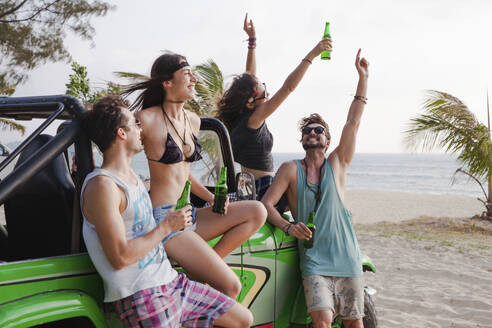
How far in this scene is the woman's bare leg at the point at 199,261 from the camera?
2.58m

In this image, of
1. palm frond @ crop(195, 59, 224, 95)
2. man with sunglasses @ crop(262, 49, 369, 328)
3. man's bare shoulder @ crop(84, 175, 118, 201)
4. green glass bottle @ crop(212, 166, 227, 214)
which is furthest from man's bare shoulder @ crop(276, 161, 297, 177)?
palm frond @ crop(195, 59, 224, 95)

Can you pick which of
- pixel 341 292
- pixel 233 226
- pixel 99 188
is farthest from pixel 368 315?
pixel 99 188

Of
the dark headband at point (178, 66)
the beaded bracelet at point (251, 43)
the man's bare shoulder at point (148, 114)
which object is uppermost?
the beaded bracelet at point (251, 43)

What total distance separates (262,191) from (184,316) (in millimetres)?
1874

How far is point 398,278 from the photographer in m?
7.49

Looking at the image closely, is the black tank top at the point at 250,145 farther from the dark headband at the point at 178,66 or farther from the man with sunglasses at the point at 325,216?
the dark headband at the point at 178,66

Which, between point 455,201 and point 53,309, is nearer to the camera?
point 53,309

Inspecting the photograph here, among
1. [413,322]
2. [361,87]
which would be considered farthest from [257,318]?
[413,322]

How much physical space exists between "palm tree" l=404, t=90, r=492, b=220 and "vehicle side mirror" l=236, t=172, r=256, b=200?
11280 mm

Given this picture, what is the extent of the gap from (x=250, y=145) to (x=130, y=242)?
2.10 metres

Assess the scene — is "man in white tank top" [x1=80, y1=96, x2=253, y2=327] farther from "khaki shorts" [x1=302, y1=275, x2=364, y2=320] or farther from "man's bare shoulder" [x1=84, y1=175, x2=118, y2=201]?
"khaki shorts" [x1=302, y1=275, x2=364, y2=320]

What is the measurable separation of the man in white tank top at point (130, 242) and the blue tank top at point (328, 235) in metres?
1.08

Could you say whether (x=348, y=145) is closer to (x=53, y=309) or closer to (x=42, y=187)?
(x=42, y=187)

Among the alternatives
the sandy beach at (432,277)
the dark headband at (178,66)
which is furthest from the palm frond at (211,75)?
the dark headband at (178,66)
